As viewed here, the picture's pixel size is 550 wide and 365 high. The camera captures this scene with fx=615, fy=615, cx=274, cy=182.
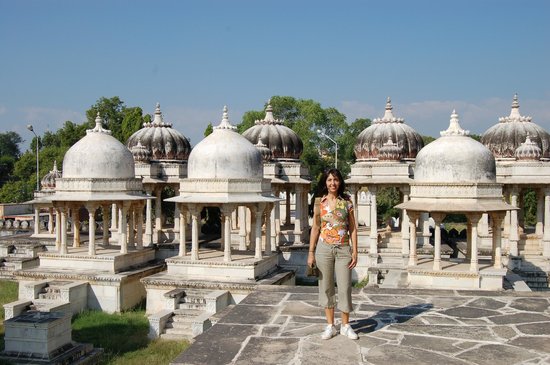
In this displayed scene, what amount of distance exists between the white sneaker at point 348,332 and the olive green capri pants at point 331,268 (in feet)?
0.89

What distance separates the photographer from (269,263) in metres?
16.0

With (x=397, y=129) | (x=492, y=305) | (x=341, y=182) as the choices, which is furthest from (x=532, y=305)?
(x=397, y=129)

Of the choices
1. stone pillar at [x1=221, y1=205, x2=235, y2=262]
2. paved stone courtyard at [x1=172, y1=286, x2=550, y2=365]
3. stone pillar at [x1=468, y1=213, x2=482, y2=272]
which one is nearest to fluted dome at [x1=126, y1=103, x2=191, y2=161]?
stone pillar at [x1=221, y1=205, x2=235, y2=262]

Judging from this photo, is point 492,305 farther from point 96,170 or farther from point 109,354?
point 96,170

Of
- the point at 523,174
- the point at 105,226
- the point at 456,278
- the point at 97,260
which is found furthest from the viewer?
the point at 523,174

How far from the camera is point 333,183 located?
646 cm

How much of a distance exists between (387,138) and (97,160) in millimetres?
10225

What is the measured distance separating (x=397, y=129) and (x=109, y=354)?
1411cm

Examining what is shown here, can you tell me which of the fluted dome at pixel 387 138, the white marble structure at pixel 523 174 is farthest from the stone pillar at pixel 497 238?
the fluted dome at pixel 387 138

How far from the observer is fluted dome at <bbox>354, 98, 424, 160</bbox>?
71.7 feet

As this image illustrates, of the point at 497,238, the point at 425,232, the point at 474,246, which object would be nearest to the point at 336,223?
the point at 474,246

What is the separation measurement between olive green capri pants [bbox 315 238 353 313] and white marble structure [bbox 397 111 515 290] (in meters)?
7.13

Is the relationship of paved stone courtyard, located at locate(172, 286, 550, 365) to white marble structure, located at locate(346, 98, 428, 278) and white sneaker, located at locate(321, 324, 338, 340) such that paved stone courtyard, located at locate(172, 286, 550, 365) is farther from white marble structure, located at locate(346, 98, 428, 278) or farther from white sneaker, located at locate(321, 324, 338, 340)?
white marble structure, located at locate(346, 98, 428, 278)

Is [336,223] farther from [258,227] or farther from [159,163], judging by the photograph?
[159,163]
